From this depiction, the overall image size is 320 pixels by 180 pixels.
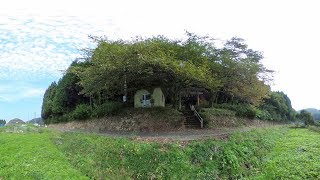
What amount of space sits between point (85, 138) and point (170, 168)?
611 cm

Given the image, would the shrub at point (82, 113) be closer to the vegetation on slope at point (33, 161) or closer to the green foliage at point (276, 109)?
the vegetation on slope at point (33, 161)

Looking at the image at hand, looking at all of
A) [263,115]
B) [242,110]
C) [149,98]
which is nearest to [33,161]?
[149,98]

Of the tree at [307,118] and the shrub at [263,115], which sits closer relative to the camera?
the shrub at [263,115]

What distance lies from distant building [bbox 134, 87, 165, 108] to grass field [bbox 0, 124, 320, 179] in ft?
43.5

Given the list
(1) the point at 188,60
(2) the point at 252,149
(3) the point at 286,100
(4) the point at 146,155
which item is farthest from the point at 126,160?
(3) the point at 286,100

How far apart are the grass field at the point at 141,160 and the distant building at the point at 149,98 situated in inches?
522

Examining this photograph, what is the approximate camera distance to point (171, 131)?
26266 millimetres

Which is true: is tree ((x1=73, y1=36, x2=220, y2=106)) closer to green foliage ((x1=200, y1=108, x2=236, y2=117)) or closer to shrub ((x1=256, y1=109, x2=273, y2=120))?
green foliage ((x1=200, y1=108, x2=236, y2=117))

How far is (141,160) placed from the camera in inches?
675

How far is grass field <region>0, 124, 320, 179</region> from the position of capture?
14844 mm

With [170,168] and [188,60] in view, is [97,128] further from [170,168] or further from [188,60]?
[170,168]

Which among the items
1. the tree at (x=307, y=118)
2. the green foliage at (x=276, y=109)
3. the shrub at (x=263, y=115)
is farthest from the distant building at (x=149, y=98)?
the tree at (x=307, y=118)

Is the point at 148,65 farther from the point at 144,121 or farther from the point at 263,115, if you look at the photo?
the point at 263,115

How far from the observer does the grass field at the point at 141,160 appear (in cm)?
1484
